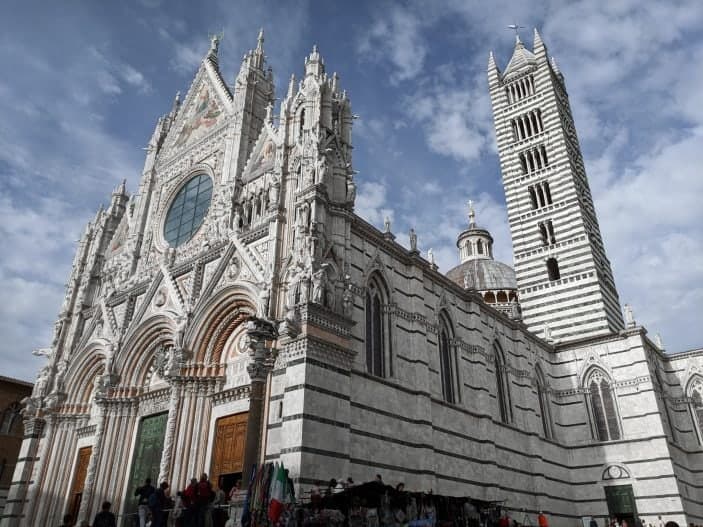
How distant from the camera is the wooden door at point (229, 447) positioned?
14492mm

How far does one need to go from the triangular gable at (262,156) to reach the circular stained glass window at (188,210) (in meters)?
2.23

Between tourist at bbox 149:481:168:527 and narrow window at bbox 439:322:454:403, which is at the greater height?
narrow window at bbox 439:322:454:403

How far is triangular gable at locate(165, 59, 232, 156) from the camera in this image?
23156 mm

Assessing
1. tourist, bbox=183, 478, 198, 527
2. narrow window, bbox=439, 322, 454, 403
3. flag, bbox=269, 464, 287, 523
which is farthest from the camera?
narrow window, bbox=439, 322, 454, 403

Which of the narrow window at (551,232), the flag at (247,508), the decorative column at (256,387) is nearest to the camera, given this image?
the flag at (247,508)

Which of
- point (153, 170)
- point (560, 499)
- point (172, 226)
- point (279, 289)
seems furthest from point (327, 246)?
point (560, 499)

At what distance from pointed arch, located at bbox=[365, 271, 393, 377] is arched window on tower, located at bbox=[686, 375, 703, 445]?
17472 mm

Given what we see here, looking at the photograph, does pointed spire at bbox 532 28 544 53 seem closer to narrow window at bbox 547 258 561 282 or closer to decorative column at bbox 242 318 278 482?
narrow window at bbox 547 258 561 282

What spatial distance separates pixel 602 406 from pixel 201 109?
2134 cm

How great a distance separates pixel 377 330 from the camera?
1675 centimetres

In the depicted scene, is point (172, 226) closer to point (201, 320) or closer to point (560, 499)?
point (201, 320)

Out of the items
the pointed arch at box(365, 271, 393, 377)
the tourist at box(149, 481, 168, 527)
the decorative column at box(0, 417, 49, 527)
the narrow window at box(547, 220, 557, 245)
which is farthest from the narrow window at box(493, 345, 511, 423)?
the decorative column at box(0, 417, 49, 527)

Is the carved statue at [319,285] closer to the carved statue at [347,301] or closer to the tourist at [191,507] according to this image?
the carved statue at [347,301]

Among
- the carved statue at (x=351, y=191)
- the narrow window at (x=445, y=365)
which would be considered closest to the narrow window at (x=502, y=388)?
the narrow window at (x=445, y=365)
